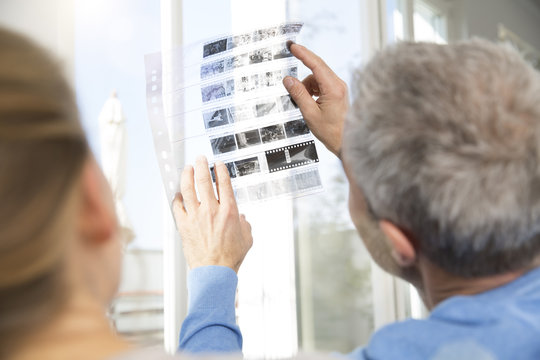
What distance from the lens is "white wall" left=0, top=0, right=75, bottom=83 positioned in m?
1.04

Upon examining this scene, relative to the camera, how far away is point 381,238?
0.72 m

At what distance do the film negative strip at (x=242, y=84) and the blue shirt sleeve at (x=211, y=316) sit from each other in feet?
1.11

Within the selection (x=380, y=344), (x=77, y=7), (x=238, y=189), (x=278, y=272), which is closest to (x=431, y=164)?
(x=380, y=344)

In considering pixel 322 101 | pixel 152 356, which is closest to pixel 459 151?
pixel 152 356

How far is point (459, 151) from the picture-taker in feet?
1.93

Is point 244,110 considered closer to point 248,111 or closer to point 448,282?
point 248,111

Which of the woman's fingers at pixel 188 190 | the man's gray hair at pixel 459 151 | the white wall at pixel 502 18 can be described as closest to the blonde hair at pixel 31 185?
the man's gray hair at pixel 459 151

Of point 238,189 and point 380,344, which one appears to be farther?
point 238,189

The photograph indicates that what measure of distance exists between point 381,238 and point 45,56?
1.48 ft

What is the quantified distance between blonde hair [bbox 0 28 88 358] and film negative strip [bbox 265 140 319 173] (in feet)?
2.14

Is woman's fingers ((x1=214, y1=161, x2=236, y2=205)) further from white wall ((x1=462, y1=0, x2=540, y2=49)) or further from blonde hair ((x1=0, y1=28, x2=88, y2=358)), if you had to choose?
white wall ((x1=462, y1=0, x2=540, y2=49))

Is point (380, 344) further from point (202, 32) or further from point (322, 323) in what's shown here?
point (322, 323)

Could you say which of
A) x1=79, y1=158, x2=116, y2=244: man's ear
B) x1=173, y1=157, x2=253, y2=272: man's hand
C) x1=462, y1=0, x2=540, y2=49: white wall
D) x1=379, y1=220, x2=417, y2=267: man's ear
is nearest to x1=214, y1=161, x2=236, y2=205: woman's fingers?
x1=173, y1=157, x2=253, y2=272: man's hand

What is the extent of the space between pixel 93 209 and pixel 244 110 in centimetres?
64
